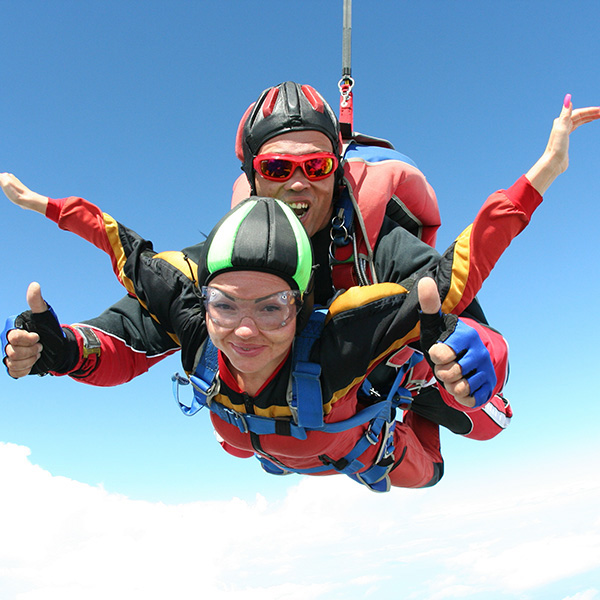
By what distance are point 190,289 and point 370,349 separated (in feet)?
3.06

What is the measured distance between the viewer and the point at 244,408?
9.44 ft

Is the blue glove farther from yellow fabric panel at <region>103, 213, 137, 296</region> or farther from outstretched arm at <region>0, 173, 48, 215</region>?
outstretched arm at <region>0, 173, 48, 215</region>

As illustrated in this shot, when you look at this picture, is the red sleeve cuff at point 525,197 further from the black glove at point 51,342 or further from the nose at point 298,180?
the black glove at point 51,342

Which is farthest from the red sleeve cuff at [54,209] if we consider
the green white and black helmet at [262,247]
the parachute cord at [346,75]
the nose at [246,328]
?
the parachute cord at [346,75]

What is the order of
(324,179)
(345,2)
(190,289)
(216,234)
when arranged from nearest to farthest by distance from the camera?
(216,234), (190,289), (324,179), (345,2)

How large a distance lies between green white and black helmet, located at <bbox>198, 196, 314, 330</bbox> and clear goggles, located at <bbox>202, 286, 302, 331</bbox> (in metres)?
0.08

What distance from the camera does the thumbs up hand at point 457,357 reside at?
2.15 m

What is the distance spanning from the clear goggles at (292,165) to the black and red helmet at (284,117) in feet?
0.55

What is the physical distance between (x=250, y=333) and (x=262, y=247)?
0.37m

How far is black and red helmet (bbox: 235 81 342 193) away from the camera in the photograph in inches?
128

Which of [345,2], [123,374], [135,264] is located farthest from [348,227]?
[345,2]

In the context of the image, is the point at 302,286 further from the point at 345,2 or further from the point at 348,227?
the point at 345,2

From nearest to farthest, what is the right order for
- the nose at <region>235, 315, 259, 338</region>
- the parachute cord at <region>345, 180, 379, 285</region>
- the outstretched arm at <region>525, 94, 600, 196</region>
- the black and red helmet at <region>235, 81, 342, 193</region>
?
the outstretched arm at <region>525, 94, 600, 196</region>
the nose at <region>235, 315, 259, 338</region>
the parachute cord at <region>345, 180, 379, 285</region>
the black and red helmet at <region>235, 81, 342, 193</region>

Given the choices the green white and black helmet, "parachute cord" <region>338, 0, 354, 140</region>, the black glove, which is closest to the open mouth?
the green white and black helmet
